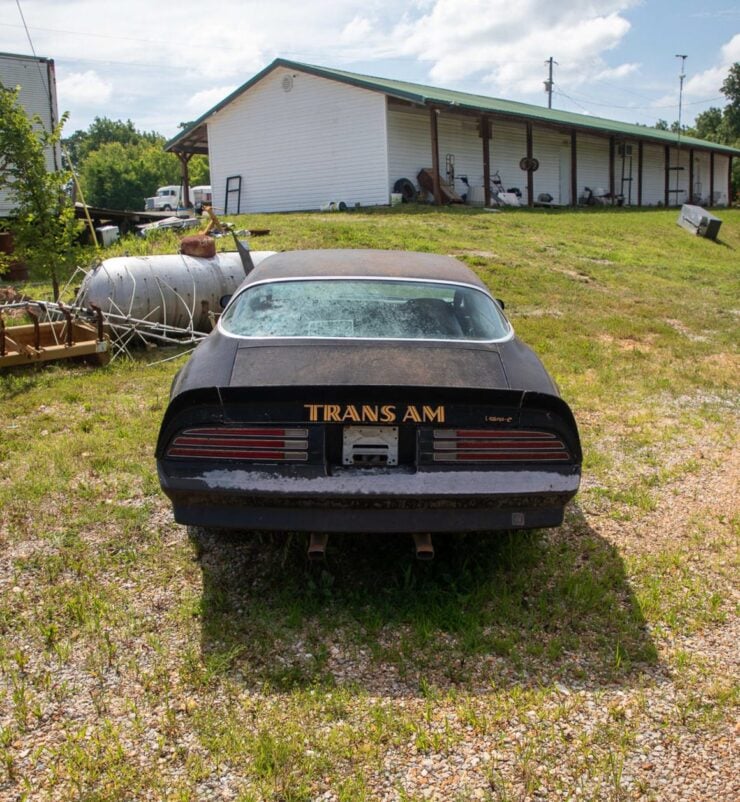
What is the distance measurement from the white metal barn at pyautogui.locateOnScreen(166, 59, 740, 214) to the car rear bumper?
20.2 meters

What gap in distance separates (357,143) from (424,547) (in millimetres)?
22176

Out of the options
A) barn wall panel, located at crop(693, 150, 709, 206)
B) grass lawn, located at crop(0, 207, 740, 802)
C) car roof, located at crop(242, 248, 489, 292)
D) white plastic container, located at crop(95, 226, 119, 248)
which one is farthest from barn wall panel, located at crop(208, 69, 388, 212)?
barn wall panel, located at crop(693, 150, 709, 206)

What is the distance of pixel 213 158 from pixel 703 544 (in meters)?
26.1

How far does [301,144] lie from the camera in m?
24.9

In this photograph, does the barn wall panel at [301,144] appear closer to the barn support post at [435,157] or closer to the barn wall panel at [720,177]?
the barn support post at [435,157]

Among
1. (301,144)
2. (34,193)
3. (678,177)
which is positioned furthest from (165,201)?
(34,193)

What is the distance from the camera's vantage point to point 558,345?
8.98 metres

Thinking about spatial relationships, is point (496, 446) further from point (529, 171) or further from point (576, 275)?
point (529, 171)

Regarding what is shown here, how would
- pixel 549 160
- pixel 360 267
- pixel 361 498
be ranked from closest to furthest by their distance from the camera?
pixel 361 498
pixel 360 267
pixel 549 160

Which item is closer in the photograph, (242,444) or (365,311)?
(242,444)

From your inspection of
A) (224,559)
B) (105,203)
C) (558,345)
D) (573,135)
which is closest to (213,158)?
(573,135)

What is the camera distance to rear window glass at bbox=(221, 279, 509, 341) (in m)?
3.79

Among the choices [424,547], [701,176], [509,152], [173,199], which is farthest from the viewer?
[173,199]

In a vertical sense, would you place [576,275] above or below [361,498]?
above
